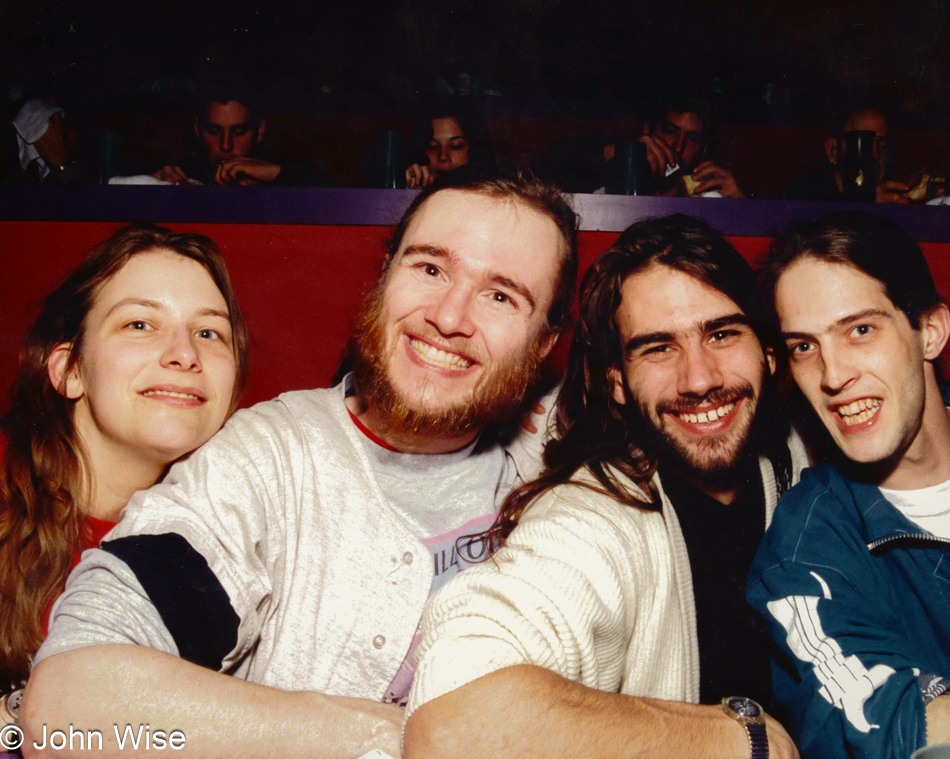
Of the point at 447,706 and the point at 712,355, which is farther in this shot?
the point at 712,355

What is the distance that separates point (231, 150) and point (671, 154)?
837mm

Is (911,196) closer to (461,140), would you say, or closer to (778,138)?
(778,138)

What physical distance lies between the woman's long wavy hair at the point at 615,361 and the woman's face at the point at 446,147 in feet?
1.09

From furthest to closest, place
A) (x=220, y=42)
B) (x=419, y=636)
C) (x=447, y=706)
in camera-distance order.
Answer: (x=220, y=42), (x=419, y=636), (x=447, y=706)

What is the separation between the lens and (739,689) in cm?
113

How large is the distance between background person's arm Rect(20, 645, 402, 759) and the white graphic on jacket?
2.17 feet

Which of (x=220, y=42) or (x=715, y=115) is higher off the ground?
(x=220, y=42)

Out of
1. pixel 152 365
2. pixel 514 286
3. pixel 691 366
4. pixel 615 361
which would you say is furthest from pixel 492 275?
pixel 152 365

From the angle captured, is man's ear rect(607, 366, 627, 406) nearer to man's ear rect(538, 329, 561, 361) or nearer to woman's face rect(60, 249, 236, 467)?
man's ear rect(538, 329, 561, 361)

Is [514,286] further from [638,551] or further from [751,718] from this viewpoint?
[751,718]

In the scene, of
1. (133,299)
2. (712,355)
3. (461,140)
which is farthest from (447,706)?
(461,140)

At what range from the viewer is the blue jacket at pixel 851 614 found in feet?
3.25

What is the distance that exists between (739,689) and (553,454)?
0.51 m

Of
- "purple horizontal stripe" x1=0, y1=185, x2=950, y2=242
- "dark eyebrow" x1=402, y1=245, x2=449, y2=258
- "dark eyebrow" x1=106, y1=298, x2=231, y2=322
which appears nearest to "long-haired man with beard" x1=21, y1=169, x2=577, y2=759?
"dark eyebrow" x1=402, y1=245, x2=449, y2=258
